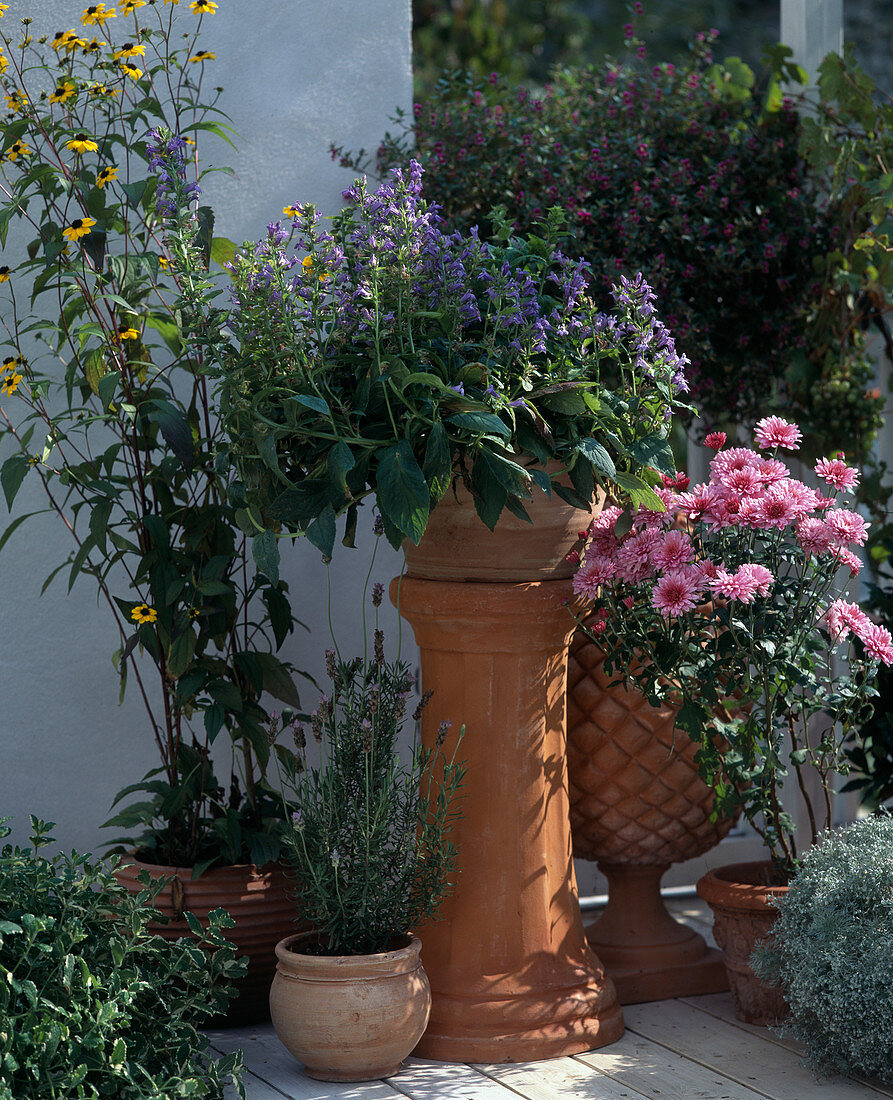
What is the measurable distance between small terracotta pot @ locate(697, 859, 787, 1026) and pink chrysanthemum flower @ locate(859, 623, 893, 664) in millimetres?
488

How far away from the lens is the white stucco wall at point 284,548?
2.64 metres

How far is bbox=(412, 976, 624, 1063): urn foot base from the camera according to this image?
226cm

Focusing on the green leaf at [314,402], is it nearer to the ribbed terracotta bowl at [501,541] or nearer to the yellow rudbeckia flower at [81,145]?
the ribbed terracotta bowl at [501,541]

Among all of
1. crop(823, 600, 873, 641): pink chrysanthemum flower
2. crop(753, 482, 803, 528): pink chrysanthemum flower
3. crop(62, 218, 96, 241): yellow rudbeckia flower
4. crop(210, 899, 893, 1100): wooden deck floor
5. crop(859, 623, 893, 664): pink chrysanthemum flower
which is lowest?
crop(210, 899, 893, 1100): wooden deck floor

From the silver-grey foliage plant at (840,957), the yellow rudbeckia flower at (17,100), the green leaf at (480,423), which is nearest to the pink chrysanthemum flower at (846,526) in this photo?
the silver-grey foliage plant at (840,957)

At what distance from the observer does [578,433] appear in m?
2.14

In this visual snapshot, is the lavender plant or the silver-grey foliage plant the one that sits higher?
the lavender plant

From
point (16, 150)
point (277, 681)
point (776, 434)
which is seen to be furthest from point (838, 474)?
point (16, 150)

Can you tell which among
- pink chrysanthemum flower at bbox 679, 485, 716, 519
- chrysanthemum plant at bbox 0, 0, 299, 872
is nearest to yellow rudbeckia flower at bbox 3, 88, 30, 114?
chrysanthemum plant at bbox 0, 0, 299, 872

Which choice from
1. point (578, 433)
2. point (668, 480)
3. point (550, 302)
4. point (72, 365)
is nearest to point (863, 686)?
point (668, 480)

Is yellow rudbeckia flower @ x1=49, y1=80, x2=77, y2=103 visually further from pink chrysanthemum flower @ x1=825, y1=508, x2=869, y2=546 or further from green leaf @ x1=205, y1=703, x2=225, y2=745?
pink chrysanthemum flower @ x1=825, y1=508, x2=869, y2=546

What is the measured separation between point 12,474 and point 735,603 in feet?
4.35

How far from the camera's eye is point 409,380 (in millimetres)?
1882

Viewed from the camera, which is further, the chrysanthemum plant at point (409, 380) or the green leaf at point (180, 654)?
the green leaf at point (180, 654)
